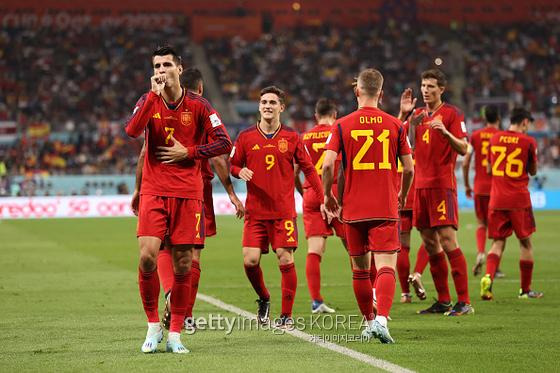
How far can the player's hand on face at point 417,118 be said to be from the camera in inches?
420

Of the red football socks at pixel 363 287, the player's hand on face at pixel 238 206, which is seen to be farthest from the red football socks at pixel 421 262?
the red football socks at pixel 363 287

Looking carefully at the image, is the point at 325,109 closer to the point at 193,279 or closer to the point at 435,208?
the point at 435,208

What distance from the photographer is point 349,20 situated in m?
53.0

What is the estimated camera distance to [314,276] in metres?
11.0

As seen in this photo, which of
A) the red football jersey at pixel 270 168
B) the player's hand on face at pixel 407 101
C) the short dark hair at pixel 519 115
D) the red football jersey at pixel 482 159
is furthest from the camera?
the red football jersey at pixel 482 159

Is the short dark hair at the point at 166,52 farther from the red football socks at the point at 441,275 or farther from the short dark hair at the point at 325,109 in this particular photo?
the red football socks at the point at 441,275

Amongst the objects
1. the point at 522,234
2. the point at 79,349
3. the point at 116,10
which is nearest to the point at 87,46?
the point at 116,10

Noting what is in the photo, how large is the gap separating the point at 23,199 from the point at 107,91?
43.9 feet

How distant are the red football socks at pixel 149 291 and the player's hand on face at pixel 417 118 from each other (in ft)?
12.5

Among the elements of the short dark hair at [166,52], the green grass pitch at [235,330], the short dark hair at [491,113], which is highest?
the short dark hair at [166,52]

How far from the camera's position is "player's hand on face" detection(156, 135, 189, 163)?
7.95 metres

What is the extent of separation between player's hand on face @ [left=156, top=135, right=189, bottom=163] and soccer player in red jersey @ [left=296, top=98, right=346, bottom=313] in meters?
2.91

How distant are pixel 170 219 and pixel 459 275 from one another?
12.7 feet

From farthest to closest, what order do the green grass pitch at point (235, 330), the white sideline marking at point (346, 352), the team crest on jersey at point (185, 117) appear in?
the team crest on jersey at point (185, 117), the green grass pitch at point (235, 330), the white sideline marking at point (346, 352)
